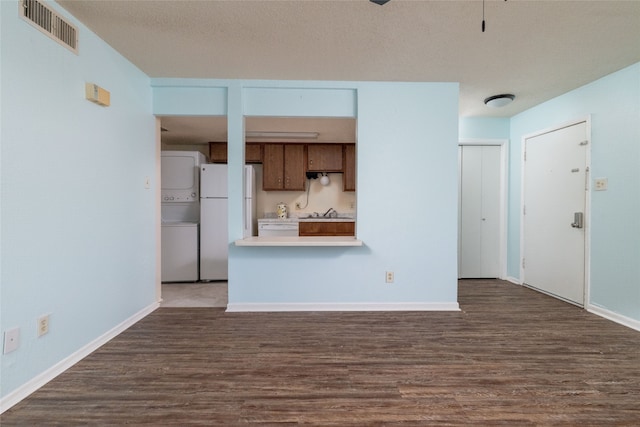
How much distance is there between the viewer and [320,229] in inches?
177

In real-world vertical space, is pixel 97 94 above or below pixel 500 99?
below

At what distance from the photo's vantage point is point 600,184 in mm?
2799

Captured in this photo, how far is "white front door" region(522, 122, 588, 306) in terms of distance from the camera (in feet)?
9.93

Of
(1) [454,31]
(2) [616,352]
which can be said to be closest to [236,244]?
(1) [454,31]

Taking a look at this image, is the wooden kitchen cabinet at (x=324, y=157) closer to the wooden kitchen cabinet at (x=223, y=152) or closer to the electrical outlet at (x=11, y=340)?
the wooden kitchen cabinet at (x=223, y=152)

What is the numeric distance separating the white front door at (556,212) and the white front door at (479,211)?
38 cm

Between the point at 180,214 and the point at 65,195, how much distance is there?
2419 mm

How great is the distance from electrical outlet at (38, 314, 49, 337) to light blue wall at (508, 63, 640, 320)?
451cm

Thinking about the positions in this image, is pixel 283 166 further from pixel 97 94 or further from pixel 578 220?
pixel 578 220

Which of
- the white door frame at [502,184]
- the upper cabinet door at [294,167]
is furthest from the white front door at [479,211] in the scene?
the upper cabinet door at [294,167]

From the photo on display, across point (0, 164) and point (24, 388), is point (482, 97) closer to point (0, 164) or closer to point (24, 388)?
point (0, 164)

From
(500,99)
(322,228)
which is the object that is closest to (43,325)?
(322,228)

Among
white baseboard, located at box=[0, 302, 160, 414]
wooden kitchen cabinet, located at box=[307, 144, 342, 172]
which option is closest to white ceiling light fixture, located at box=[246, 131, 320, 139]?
wooden kitchen cabinet, located at box=[307, 144, 342, 172]

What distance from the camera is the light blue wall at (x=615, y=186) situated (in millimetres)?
2512
